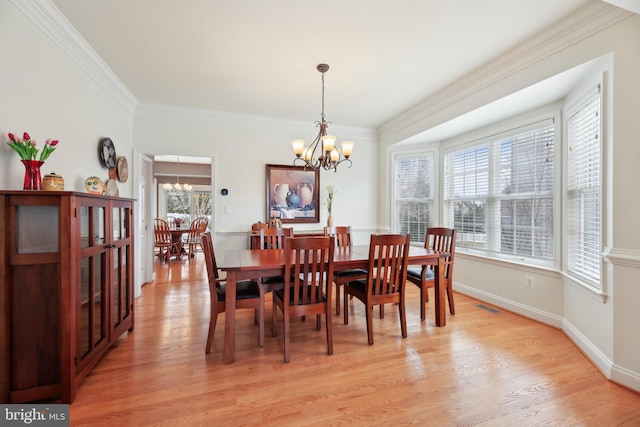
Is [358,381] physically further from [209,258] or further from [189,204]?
[189,204]

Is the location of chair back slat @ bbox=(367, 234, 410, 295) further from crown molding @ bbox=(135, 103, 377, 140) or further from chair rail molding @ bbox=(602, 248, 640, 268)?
crown molding @ bbox=(135, 103, 377, 140)

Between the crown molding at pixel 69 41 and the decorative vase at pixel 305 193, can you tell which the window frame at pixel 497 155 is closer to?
the decorative vase at pixel 305 193

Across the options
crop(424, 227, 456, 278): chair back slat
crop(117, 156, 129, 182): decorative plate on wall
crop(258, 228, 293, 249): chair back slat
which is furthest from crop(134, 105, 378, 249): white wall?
crop(424, 227, 456, 278): chair back slat

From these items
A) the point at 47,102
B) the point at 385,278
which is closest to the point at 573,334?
the point at 385,278

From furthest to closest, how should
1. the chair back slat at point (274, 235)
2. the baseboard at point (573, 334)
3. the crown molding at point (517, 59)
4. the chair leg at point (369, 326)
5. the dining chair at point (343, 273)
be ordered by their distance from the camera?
the chair back slat at point (274, 235)
the dining chair at point (343, 273)
the chair leg at point (369, 326)
the crown molding at point (517, 59)
the baseboard at point (573, 334)

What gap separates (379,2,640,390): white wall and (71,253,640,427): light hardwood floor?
205mm

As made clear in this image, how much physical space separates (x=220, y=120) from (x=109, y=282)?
115 inches

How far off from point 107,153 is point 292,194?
8.29ft

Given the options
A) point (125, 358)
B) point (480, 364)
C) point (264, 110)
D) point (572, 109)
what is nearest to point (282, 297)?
point (125, 358)

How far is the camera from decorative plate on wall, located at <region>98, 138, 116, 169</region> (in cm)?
301

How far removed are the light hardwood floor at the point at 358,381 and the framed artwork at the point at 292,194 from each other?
2165 mm

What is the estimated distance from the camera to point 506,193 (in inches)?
139

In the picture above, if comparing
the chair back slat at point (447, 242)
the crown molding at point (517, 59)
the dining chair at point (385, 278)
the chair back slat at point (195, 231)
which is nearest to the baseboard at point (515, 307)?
the chair back slat at point (447, 242)

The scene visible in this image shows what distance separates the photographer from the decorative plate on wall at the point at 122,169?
348cm
